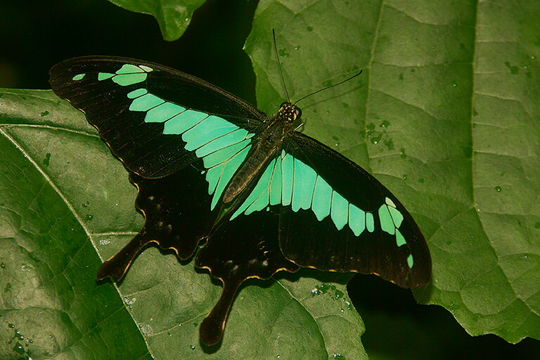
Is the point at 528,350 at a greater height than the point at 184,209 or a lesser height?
lesser

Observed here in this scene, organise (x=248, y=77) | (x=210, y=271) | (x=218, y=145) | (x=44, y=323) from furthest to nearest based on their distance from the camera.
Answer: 1. (x=248, y=77)
2. (x=218, y=145)
3. (x=210, y=271)
4. (x=44, y=323)

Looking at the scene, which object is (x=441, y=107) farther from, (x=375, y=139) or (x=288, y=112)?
(x=288, y=112)

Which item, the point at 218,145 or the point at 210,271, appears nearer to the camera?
the point at 210,271

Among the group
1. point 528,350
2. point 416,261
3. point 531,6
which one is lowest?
point 528,350

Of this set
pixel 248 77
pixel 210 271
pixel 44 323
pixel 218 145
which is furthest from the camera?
pixel 248 77

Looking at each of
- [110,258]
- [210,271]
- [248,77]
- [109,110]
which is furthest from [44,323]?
[248,77]

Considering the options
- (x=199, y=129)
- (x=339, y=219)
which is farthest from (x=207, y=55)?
(x=339, y=219)

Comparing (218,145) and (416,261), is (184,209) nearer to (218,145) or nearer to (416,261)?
(218,145)
